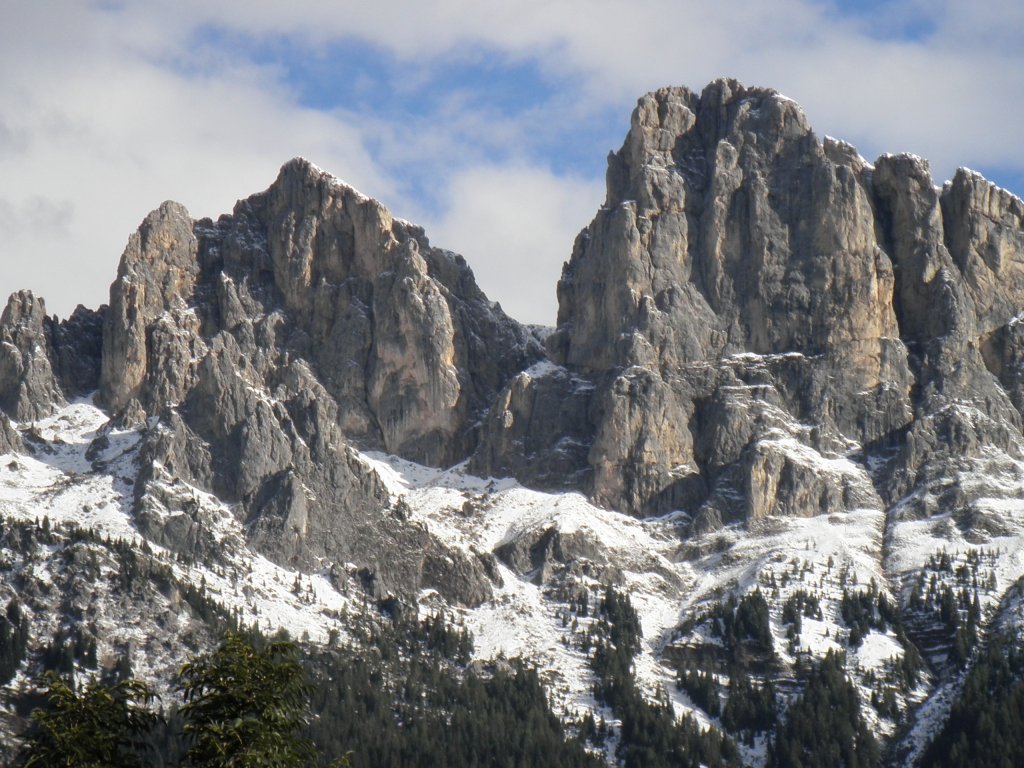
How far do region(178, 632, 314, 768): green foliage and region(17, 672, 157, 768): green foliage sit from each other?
1656 mm

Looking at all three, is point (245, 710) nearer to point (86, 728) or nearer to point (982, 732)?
point (86, 728)

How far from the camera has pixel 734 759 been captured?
197 m

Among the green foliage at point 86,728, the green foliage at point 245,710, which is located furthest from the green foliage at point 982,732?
the green foliage at point 86,728

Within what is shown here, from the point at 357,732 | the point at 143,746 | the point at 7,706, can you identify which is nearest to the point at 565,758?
the point at 357,732

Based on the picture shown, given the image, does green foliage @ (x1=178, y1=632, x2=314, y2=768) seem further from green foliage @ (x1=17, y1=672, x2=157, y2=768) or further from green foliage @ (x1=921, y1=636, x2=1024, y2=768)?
green foliage @ (x1=921, y1=636, x2=1024, y2=768)

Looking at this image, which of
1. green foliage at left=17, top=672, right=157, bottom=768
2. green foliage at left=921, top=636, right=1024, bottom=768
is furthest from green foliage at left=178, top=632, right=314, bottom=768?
green foliage at left=921, top=636, right=1024, bottom=768

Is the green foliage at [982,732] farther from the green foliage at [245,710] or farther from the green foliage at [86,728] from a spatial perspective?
the green foliage at [86,728]

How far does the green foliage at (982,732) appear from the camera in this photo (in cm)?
18738

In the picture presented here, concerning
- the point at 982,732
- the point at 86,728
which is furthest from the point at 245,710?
the point at 982,732

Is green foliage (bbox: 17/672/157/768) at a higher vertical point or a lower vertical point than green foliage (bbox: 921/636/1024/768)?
lower

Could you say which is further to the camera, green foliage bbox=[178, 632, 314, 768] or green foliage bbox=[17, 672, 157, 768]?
green foliage bbox=[178, 632, 314, 768]

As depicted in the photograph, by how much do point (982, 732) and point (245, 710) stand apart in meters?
154

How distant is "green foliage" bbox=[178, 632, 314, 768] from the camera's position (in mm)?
51156

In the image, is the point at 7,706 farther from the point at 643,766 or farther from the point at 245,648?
the point at 245,648
